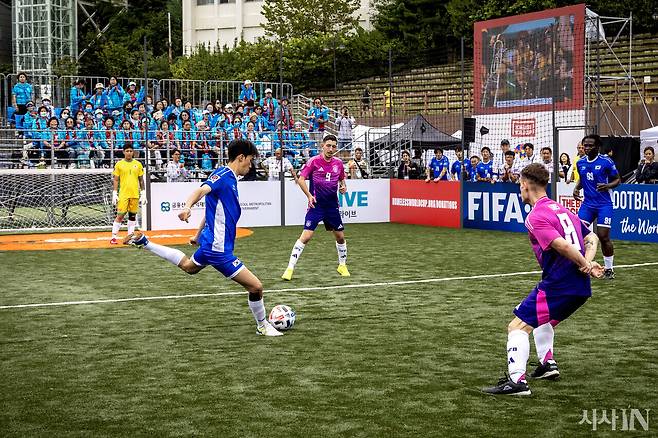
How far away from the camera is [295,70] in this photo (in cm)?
5419

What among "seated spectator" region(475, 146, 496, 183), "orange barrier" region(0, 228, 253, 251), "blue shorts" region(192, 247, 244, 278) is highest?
"seated spectator" region(475, 146, 496, 183)

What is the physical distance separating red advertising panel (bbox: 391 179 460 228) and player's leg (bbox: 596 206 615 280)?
9.55 metres

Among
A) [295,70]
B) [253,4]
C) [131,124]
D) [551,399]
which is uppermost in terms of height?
[253,4]

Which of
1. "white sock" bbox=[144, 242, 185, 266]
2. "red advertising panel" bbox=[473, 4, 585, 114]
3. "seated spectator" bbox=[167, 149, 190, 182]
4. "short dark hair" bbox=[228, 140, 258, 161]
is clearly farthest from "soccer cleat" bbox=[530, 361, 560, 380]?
"red advertising panel" bbox=[473, 4, 585, 114]

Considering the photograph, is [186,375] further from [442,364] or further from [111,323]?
[111,323]

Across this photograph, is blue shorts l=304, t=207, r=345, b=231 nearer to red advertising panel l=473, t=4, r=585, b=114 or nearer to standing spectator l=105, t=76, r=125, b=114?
red advertising panel l=473, t=4, r=585, b=114

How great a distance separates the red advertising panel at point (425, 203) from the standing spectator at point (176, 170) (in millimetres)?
5593

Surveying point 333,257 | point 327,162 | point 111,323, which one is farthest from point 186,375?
point 333,257

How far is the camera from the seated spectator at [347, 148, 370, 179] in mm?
27250

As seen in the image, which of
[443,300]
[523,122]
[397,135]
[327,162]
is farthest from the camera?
[397,135]

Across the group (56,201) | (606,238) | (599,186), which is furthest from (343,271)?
(56,201)

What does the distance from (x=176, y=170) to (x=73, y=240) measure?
5220 mm

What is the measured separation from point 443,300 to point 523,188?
5046mm

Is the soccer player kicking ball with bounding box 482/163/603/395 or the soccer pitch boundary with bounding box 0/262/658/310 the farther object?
the soccer pitch boundary with bounding box 0/262/658/310
